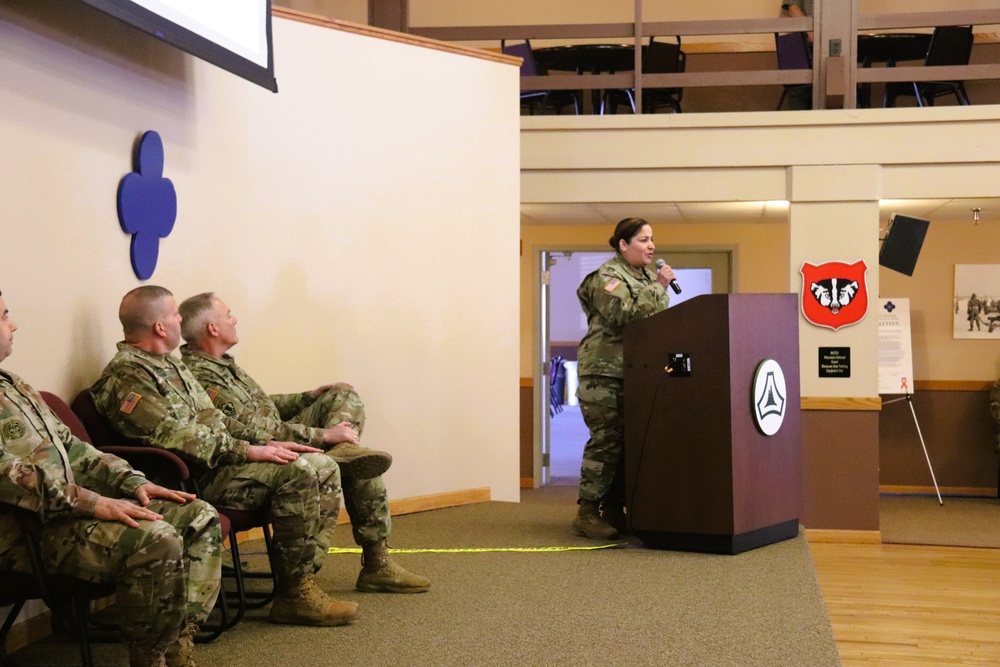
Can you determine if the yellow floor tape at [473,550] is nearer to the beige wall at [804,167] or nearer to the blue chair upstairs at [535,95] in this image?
the beige wall at [804,167]

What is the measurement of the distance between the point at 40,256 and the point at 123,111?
701 mm

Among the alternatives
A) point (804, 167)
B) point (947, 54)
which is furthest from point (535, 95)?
point (947, 54)

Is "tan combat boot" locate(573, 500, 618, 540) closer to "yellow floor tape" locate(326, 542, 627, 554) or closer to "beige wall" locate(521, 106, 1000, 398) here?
"yellow floor tape" locate(326, 542, 627, 554)

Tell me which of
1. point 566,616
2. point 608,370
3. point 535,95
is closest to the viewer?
point 566,616

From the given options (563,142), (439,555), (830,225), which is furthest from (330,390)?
(830,225)

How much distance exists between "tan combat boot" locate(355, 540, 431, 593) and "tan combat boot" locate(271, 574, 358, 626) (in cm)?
40

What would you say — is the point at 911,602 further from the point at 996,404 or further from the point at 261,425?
the point at 996,404

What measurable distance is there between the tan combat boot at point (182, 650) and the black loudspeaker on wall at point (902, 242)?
5.13 metres

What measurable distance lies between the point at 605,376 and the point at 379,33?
2.06m

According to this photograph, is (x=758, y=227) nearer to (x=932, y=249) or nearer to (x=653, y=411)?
(x=932, y=249)

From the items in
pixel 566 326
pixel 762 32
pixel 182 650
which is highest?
pixel 762 32

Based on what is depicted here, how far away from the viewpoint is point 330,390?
391 cm

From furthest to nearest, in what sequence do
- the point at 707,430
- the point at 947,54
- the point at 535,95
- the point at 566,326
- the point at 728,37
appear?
the point at 566,326 → the point at 728,37 → the point at 535,95 → the point at 947,54 → the point at 707,430

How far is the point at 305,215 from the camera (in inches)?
194
